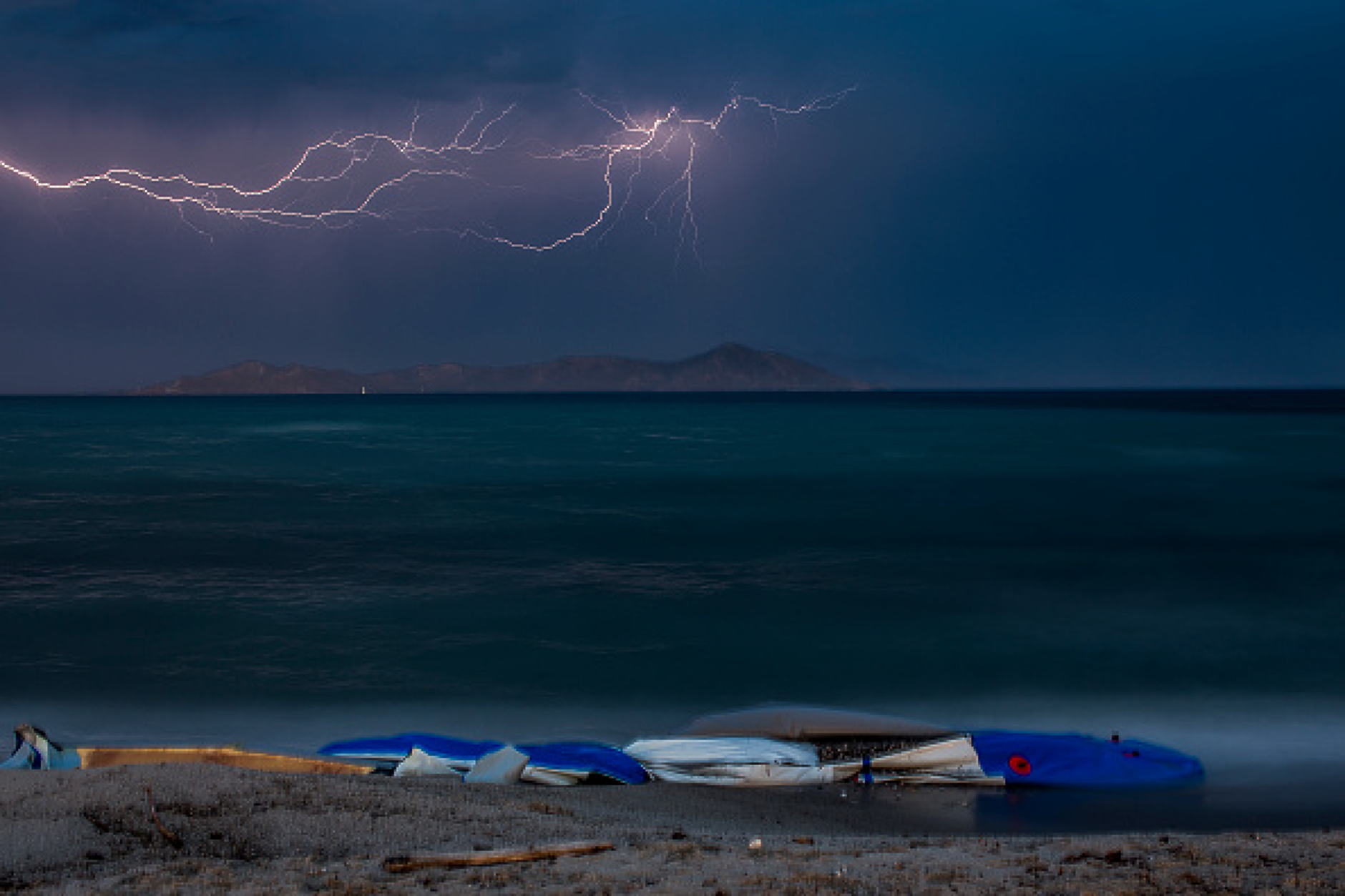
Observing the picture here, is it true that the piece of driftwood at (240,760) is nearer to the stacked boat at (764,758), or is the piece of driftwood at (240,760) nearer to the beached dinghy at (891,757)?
the stacked boat at (764,758)

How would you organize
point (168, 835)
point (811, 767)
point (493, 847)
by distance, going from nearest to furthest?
point (168, 835), point (493, 847), point (811, 767)

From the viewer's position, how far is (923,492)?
29.0 meters

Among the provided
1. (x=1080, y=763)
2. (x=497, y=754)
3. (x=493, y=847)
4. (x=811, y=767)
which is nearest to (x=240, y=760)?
(x=497, y=754)

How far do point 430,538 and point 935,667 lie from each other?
12.4m

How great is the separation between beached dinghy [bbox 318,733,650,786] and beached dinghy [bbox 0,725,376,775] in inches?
14.4

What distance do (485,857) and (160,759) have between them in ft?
10.4

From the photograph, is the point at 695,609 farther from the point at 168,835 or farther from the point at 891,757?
the point at 168,835

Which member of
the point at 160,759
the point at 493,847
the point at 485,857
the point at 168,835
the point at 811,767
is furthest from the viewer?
the point at 811,767

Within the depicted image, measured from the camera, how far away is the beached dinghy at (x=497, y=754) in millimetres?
6434

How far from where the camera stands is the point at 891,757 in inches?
265

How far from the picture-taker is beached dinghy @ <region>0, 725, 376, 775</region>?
247 inches

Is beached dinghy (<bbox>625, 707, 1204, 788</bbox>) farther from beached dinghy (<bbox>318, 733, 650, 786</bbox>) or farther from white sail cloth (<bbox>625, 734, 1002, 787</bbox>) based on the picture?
beached dinghy (<bbox>318, 733, 650, 786</bbox>)

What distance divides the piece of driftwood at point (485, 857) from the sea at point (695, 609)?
2.65m

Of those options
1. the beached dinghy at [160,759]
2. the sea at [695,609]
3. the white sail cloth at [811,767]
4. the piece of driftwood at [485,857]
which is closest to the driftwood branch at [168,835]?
the piece of driftwood at [485,857]
